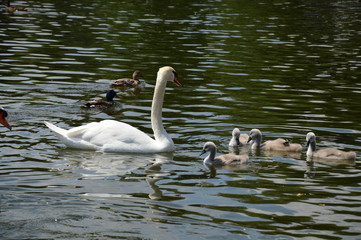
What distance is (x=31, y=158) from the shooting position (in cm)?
1340

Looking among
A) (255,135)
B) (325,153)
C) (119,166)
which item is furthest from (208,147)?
(325,153)

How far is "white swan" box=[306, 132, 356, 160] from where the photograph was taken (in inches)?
529

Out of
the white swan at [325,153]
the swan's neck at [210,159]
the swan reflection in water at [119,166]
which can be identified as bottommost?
the swan reflection in water at [119,166]

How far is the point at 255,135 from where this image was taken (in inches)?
579

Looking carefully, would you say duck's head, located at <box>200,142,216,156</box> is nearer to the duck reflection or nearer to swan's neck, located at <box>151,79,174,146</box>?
swan's neck, located at <box>151,79,174,146</box>

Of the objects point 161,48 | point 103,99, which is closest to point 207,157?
point 103,99

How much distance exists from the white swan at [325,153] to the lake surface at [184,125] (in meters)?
0.20

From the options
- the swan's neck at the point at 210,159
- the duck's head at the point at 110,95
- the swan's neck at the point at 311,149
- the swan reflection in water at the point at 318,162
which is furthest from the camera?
the duck's head at the point at 110,95

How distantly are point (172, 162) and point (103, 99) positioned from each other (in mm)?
6730

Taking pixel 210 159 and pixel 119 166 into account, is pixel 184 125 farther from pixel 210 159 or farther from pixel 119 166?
pixel 119 166

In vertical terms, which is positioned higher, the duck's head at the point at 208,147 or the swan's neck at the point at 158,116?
the swan's neck at the point at 158,116

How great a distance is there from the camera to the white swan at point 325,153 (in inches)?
529

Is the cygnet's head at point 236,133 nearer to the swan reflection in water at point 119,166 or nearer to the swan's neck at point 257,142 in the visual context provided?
the swan's neck at point 257,142

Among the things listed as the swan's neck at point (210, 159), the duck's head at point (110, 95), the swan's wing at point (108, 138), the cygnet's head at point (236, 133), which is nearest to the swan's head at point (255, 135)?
the cygnet's head at point (236, 133)
